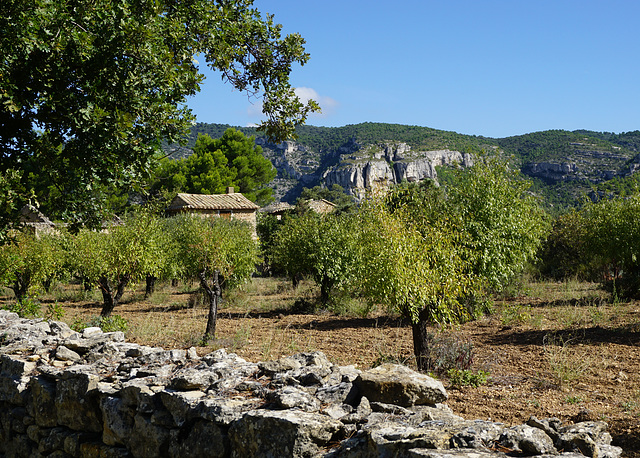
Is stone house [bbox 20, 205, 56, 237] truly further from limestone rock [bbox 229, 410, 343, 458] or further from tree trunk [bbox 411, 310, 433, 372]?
tree trunk [bbox 411, 310, 433, 372]

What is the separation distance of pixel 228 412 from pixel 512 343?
328 inches

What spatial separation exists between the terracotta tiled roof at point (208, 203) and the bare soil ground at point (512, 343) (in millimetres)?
17557

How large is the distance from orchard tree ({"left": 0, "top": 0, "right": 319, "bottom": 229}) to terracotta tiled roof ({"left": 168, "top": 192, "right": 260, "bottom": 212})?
28321 mm

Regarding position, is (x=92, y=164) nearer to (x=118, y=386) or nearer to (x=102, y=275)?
(x=118, y=386)

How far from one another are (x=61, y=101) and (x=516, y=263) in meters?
10.9

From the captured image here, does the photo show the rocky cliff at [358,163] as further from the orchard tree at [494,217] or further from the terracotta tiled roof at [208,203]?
the orchard tree at [494,217]

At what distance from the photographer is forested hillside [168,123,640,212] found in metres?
65.5

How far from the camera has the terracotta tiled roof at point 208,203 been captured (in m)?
35.8

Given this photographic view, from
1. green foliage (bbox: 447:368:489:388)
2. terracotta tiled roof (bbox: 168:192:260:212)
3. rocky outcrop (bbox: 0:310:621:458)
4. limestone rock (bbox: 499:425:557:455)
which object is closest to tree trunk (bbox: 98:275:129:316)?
rocky outcrop (bbox: 0:310:621:458)

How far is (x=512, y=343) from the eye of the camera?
10219 millimetres

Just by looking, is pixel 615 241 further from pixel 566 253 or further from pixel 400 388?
pixel 400 388

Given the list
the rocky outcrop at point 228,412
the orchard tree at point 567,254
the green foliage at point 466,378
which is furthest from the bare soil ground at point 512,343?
the orchard tree at point 567,254

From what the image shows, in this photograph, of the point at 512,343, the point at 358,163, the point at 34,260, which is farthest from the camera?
the point at 358,163

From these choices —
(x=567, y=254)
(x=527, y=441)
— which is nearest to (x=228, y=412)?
(x=527, y=441)
